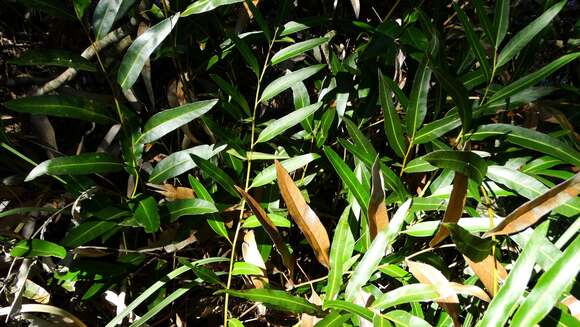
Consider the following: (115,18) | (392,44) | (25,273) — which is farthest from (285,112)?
(25,273)

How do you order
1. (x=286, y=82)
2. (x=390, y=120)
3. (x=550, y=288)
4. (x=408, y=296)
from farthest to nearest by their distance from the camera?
(x=286, y=82) → (x=390, y=120) → (x=408, y=296) → (x=550, y=288)

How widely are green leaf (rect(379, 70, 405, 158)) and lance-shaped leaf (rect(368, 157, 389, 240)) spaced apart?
0.11 m

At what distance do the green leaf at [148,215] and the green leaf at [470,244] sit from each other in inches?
14.0

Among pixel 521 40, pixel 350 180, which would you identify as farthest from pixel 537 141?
pixel 350 180

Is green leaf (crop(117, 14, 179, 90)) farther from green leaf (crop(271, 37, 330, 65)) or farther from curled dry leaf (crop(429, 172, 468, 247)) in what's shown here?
curled dry leaf (crop(429, 172, 468, 247))

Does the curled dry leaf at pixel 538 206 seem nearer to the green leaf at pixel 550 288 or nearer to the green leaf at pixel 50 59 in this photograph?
the green leaf at pixel 550 288

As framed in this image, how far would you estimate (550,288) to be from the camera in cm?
45

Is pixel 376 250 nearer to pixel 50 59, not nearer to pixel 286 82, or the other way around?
pixel 286 82

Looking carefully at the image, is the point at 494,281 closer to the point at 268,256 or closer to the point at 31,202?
the point at 268,256

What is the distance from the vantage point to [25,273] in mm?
632

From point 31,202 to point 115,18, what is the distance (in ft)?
0.99

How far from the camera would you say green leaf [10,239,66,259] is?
2.00 feet

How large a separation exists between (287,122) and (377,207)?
0.72 feet

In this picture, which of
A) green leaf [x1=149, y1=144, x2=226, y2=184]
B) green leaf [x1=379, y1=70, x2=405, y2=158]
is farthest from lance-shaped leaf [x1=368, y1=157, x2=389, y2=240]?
green leaf [x1=149, y1=144, x2=226, y2=184]
